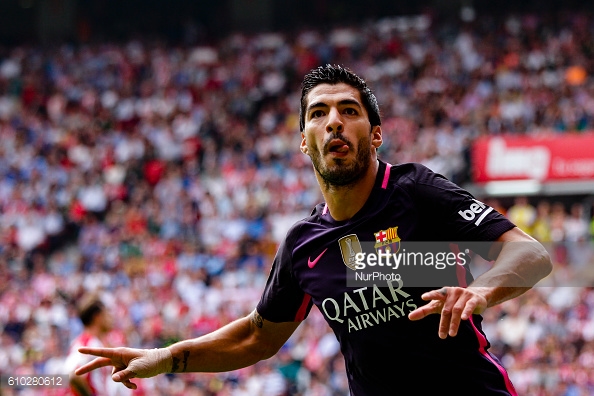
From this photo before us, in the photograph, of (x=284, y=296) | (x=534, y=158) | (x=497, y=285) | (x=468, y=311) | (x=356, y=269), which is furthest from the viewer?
(x=534, y=158)

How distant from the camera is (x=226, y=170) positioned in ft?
59.9

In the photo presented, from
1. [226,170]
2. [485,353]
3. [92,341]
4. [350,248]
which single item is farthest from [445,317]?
[226,170]

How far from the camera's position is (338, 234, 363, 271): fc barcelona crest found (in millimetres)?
3711

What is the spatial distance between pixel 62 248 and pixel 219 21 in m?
9.99

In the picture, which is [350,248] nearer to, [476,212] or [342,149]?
[342,149]

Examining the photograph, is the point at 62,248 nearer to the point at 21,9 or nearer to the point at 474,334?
the point at 21,9

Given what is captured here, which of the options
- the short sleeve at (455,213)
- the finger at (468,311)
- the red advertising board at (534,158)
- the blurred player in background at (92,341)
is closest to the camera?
the finger at (468,311)

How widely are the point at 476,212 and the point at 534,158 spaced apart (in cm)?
1113

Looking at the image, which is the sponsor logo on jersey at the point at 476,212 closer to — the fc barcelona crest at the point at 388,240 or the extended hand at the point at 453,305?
the fc barcelona crest at the point at 388,240

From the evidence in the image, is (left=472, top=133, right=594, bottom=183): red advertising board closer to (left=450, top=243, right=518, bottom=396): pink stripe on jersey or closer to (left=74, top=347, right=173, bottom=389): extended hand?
(left=450, top=243, right=518, bottom=396): pink stripe on jersey

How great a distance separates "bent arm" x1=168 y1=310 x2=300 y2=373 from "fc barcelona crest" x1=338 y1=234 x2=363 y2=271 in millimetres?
570

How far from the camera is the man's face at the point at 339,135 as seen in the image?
3729 millimetres

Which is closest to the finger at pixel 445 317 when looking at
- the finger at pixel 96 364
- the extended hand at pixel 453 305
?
the extended hand at pixel 453 305

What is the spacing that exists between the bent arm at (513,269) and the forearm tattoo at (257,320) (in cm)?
125
